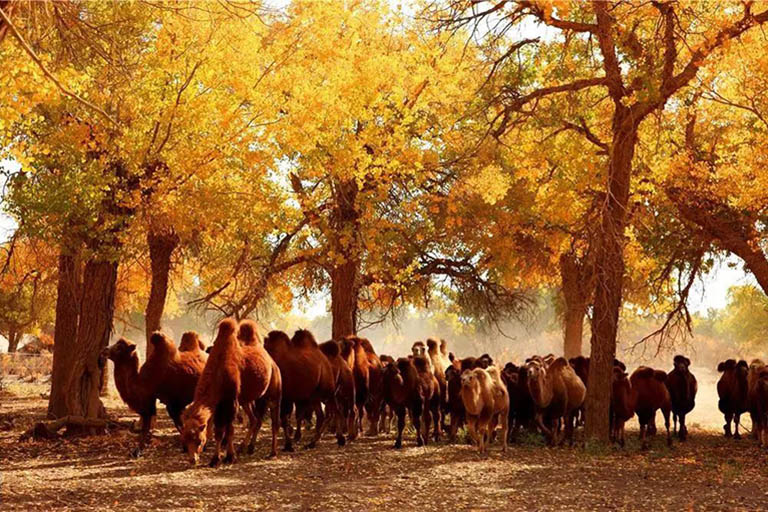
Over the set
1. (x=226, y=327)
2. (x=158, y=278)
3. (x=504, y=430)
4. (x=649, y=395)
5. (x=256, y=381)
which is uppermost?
(x=158, y=278)

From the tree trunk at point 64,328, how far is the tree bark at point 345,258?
531 cm

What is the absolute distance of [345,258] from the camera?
19625 millimetres

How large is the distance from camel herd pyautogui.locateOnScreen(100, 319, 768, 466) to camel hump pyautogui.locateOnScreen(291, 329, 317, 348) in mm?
24

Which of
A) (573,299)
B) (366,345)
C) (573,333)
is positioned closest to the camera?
(366,345)

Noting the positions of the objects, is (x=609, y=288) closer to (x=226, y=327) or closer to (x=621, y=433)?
(x=621, y=433)

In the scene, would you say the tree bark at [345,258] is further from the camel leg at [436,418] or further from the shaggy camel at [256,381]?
the shaggy camel at [256,381]

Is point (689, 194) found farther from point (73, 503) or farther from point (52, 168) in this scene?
point (73, 503)

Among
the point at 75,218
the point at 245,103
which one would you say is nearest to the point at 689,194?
the point at 245,103

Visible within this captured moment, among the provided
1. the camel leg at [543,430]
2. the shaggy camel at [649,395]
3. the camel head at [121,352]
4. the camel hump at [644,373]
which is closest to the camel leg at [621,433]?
the shaggy camel at [649,395]

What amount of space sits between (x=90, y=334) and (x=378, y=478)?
6.75 meters

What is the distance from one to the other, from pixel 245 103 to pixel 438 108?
19.2ft

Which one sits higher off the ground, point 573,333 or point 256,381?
point 573,333

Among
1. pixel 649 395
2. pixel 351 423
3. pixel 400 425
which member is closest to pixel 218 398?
pixel 400 425

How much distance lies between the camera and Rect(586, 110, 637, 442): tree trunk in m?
16.6
